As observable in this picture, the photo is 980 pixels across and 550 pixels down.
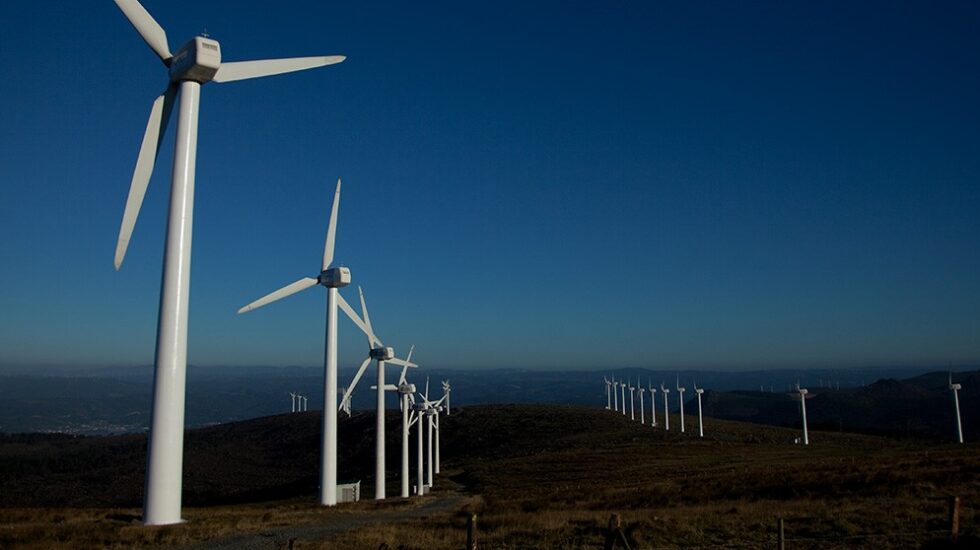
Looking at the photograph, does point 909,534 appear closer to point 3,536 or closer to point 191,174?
point 191,174

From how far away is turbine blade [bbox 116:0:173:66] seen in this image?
2298 centimetres

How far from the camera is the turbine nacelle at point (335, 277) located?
132 ft

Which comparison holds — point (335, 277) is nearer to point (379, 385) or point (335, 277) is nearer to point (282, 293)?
point (282, 293)

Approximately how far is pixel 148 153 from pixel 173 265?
510 centimetres

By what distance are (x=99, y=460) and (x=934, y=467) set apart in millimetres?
148839

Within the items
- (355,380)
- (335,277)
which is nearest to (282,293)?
(335,277)

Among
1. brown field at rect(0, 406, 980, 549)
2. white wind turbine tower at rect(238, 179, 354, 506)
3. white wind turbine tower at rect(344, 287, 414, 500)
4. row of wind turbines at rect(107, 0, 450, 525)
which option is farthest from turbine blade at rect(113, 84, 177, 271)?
white wind turbine tower at rect(344, 287, 414, 500)

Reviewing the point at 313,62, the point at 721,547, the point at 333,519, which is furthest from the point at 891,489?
the point at 313,62

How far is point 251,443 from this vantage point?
15650 cm

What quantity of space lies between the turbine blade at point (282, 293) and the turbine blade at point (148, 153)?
11.7m

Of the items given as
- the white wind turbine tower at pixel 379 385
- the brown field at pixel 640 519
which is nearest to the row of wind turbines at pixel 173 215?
the brown field at pixel 640 519

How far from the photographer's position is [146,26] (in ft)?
75.7

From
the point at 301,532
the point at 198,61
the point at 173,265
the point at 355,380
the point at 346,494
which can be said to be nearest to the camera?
the point at 173,265

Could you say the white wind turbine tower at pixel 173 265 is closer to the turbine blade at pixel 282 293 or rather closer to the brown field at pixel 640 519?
the brown field at pixel 640 519
